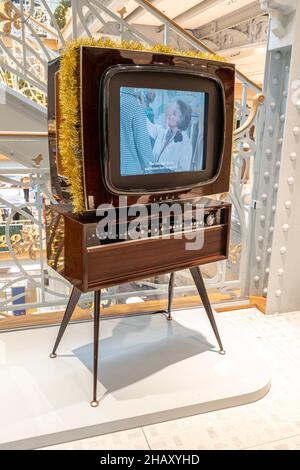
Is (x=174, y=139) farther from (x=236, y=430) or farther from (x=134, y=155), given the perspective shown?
(x=236, y=430)

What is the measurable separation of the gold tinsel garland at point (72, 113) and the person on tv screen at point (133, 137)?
151 millimetres

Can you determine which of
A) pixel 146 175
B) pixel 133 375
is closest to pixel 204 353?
pixel 133 375

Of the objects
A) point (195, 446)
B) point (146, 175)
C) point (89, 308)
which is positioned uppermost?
point (146, 175)

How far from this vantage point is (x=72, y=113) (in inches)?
51.9

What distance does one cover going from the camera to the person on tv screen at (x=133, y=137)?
54.4 inches

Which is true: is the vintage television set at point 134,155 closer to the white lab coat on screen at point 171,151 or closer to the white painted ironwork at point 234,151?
the white lab coat on screen at point 171,151

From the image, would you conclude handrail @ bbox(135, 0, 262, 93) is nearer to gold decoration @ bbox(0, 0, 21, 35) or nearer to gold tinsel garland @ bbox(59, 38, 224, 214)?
gold decoration @ bbox(0, 0, 21, 35)

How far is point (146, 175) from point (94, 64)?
0.41 metres

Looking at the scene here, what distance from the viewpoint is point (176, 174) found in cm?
158

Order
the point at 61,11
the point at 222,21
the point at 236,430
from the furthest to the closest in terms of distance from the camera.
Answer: the point at 222,21, the point at 61,11, the point at 236,430

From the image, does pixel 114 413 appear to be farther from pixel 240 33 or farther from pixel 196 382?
pixel 240 33

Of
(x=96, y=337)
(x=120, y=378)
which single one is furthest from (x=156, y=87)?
(x=120, y=378)

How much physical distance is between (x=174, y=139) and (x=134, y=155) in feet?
0.63

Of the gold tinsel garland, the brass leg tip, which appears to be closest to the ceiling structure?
the gold tinsel garland
